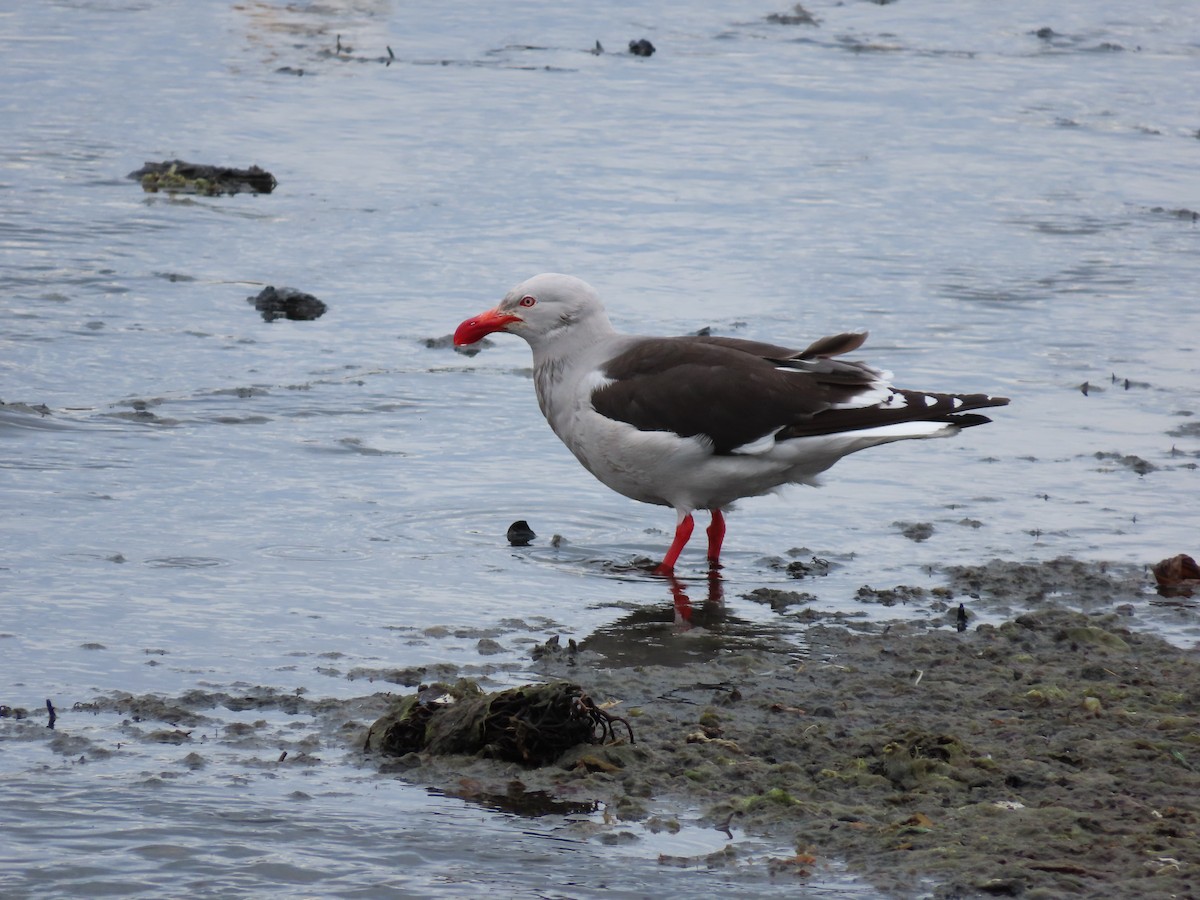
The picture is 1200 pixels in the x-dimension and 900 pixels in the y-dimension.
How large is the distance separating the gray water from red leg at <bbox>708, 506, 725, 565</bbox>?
4.2 inches

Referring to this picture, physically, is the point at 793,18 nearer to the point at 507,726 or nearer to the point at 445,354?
the point at 445,354

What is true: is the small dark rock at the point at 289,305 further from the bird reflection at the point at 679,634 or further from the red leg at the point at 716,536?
the bird reflection at the point at 679,634

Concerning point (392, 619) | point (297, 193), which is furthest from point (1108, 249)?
point (392, 619)

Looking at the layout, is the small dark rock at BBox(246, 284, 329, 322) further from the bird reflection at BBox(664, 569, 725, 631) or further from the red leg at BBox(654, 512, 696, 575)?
the bird reflection at BBox(664, 569, 725, 631)

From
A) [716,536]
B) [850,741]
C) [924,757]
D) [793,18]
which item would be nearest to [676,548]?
[716,536]

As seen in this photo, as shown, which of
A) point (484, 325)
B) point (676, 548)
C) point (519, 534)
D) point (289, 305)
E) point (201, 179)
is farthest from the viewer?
point (201, 179)

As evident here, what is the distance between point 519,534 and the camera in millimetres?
8203

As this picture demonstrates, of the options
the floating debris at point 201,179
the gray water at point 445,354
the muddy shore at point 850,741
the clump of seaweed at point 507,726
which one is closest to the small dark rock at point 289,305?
the gray water at point 445,354

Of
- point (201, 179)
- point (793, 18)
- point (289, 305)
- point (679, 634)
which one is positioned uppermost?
point (793, 18)

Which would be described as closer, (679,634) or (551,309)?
(679,634)

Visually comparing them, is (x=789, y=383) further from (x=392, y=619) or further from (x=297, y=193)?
(x=297, y=193)

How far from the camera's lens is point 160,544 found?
7.81 meters

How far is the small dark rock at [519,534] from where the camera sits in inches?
323

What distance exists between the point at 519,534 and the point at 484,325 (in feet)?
4.00
